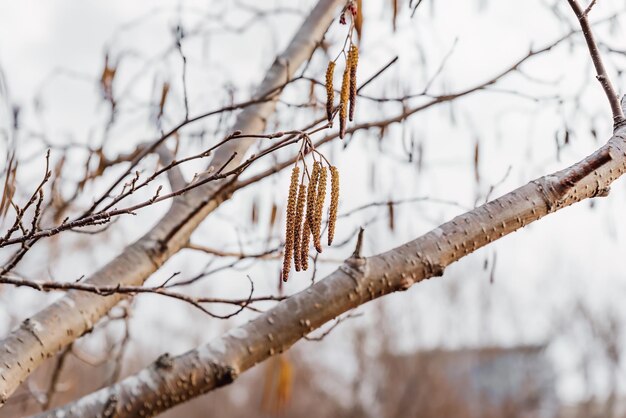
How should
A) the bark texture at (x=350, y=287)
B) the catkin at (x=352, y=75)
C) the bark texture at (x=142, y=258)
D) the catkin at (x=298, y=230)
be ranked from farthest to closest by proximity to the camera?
the bark texture at (x=142, y=258) < the bark texture at (x=350, y=287) < the catkin at (x=352, y=75) < the catkin at (x=298, y=230)

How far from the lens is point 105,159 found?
264 centimetres

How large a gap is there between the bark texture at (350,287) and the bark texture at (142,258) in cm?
22

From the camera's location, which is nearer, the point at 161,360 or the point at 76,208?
the point at 161,360

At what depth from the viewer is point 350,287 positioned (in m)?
1.63

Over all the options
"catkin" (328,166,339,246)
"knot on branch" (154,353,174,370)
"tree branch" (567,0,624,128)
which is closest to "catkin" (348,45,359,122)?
"catkin" (328,166,339,246)

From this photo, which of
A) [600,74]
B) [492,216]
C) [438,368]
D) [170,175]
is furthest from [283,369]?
[438,368]

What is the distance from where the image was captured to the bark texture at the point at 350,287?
5.30 ft

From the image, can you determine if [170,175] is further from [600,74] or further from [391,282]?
[600,74]

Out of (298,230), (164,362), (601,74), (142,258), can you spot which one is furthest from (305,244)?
(142,258)

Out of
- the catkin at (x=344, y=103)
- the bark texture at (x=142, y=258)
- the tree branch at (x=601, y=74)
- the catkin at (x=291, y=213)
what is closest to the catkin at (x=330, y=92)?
the catkin at (x=344, y=103)

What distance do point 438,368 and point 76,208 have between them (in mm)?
13189

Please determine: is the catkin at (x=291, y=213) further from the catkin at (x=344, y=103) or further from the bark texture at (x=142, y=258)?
the bark texture at (x=142, y=258)

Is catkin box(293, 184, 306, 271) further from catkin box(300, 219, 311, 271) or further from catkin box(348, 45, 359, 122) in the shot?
catkin box(348, 45, 359, 122)

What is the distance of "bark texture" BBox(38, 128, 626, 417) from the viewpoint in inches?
63.6
